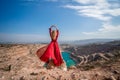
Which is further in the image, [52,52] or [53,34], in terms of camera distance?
[52,52]

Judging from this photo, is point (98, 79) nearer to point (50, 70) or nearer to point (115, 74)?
point (115, 74)

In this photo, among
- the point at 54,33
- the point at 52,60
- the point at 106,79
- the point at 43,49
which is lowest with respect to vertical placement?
the point at 106,79

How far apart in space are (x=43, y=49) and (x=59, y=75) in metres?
1.61

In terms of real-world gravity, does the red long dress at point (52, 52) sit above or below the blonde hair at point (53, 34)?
below

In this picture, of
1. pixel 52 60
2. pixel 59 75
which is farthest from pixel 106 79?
pixel 52 60

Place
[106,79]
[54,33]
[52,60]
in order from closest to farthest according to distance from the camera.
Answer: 1. [106,79]
2. [54,33]
3. [52,60]

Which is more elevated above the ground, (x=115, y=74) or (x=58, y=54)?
(x=58, y=54)

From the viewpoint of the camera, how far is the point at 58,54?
939 centimetres

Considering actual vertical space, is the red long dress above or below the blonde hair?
below

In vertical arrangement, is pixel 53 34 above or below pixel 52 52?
above

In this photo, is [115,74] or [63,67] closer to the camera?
[115,74]

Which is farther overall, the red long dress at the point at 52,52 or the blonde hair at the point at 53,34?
the red long dress at the point at 52,52

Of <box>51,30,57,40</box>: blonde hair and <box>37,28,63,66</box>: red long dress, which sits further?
<box>37,28,63,66</box>: red long dress

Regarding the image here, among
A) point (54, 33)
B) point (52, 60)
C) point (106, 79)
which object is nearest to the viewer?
point (106, 79)
